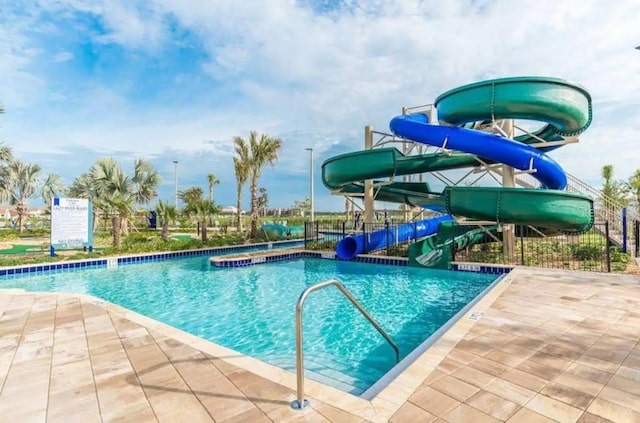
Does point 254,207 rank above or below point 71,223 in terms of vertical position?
above

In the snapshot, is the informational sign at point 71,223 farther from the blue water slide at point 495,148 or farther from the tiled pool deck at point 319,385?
the blue water slide at point 495,148

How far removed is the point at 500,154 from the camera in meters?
9.85

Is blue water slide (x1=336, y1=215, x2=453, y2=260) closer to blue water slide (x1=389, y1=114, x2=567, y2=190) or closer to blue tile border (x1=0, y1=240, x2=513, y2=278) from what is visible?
blue tile border (x1=0, y1=240, x2=513, y2=278)

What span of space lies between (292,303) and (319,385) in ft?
15.6

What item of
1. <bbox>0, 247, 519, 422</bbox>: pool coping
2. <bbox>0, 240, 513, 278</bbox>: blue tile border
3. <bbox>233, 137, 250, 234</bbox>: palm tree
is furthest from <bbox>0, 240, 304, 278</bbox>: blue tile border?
<bbox>0, 247, 519, 422</bbox>: pool coping

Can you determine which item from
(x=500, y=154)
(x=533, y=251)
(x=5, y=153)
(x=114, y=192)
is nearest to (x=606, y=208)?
(x=533, y=251)

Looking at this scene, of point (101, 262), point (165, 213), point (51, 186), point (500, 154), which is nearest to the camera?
point (500, 154)

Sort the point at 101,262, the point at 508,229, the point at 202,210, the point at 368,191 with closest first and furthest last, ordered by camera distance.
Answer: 1. the point at 508,229
2. the point at 101,262
3. the point at 368,191
4. the point at 202,210

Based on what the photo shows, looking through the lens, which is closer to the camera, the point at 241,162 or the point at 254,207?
the point at 254,207

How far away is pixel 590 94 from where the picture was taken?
973 cm

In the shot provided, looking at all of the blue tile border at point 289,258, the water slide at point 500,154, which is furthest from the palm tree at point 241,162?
the water slide at point 500,154

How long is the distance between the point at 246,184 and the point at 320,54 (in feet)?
35.6

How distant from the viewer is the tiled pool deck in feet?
8.14

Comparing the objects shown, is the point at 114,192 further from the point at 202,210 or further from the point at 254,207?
the point at 254,207
